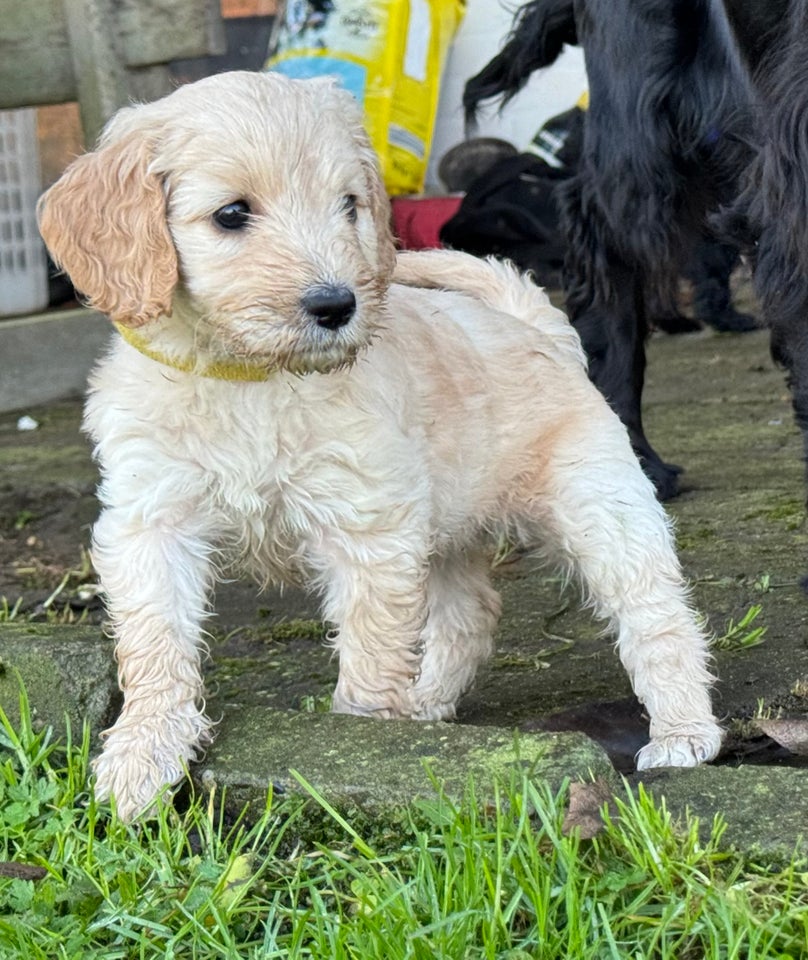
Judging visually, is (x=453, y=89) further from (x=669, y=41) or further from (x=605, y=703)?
(x=605, y=703)

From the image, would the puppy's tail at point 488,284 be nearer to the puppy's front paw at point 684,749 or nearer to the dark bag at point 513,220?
the puppy's front paw at point 684,749

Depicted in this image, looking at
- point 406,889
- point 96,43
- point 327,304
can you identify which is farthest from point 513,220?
point 406,889

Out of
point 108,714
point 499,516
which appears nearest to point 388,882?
point 108,714

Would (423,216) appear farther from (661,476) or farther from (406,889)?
(406,889)

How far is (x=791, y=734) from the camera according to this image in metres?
2.26

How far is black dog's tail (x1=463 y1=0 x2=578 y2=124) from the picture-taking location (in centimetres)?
393

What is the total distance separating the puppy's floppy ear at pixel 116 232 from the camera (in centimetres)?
219

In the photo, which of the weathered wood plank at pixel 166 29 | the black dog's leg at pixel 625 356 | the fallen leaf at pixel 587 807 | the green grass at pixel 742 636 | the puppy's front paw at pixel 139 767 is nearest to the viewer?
the fallen leaf at pixel 587 807

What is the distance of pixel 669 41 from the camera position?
3287 mm

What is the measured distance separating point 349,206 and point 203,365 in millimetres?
350

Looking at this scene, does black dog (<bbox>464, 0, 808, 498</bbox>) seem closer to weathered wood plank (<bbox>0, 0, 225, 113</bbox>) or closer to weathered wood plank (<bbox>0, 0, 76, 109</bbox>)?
weathered wood plank (<bbox>0, 0, 225, 113</bbox>)

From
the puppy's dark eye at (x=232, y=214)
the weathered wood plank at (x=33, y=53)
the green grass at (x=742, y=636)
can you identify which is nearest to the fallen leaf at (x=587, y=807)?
the green grass at (x=742, y=636)

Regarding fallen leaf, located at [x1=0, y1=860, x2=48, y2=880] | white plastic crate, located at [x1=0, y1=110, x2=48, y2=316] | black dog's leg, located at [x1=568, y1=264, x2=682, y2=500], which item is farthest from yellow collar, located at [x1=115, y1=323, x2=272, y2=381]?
white plastic crate, located at [x1=0, y1=110, x2=48, y2=316]

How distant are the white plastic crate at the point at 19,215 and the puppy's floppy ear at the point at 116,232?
3303 millimetres
